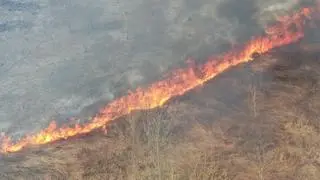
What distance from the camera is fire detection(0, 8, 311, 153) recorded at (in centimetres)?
1328

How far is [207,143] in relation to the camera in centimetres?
1270

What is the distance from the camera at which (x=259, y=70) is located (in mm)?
15703

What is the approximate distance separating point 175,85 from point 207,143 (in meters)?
2.82

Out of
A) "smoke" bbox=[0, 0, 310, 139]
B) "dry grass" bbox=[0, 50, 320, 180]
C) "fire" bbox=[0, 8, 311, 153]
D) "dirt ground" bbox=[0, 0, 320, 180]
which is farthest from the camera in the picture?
"smoke" bbox=[0, 0, 310, 139]

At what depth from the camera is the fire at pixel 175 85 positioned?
43.6 ft

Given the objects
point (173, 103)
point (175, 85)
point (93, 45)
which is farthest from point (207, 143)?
point (93, 45)

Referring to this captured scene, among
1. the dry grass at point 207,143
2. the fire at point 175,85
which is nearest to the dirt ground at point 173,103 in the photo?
the dry grass at point 207,143

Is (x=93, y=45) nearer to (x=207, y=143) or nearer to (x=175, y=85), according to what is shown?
(x=175, y=85)

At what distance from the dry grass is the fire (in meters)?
0.44

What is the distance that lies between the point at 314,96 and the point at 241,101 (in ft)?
6.51

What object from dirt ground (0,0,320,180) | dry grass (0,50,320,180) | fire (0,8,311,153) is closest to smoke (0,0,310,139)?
dirt ground (0,0,320,180)

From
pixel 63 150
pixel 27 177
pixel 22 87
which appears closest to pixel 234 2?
pixel 22 87

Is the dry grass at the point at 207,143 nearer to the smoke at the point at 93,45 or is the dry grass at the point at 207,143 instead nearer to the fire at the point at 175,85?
the fire at the point at 175,85

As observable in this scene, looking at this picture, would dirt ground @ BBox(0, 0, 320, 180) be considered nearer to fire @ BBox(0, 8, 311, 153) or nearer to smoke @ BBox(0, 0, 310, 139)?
smoke @ BBox(0, 0, 310, 139)
